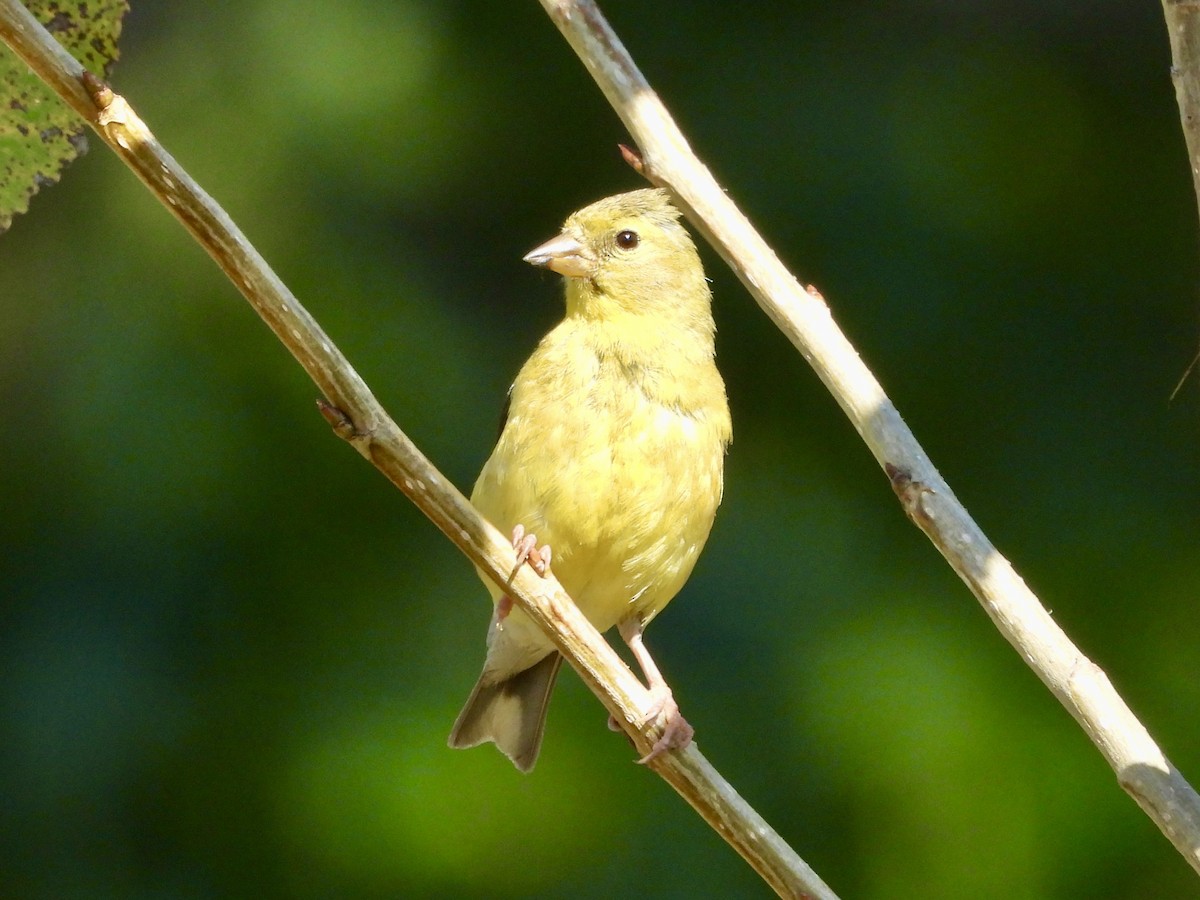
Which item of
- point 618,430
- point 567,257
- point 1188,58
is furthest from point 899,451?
point 567,257

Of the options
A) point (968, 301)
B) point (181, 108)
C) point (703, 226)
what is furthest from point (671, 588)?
point (181, 108)

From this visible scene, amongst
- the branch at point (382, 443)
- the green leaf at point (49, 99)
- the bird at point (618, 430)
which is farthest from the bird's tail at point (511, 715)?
the green leaf at point (49, 99)

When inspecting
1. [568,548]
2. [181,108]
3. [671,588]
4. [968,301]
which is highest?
[181,108]

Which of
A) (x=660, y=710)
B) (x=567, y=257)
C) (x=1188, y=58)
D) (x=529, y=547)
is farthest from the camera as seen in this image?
(x=567, y=257)

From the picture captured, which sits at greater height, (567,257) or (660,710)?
(567,257)

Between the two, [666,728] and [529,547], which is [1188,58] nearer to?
[666,728]

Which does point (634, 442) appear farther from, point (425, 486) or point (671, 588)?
point (425, 486)
